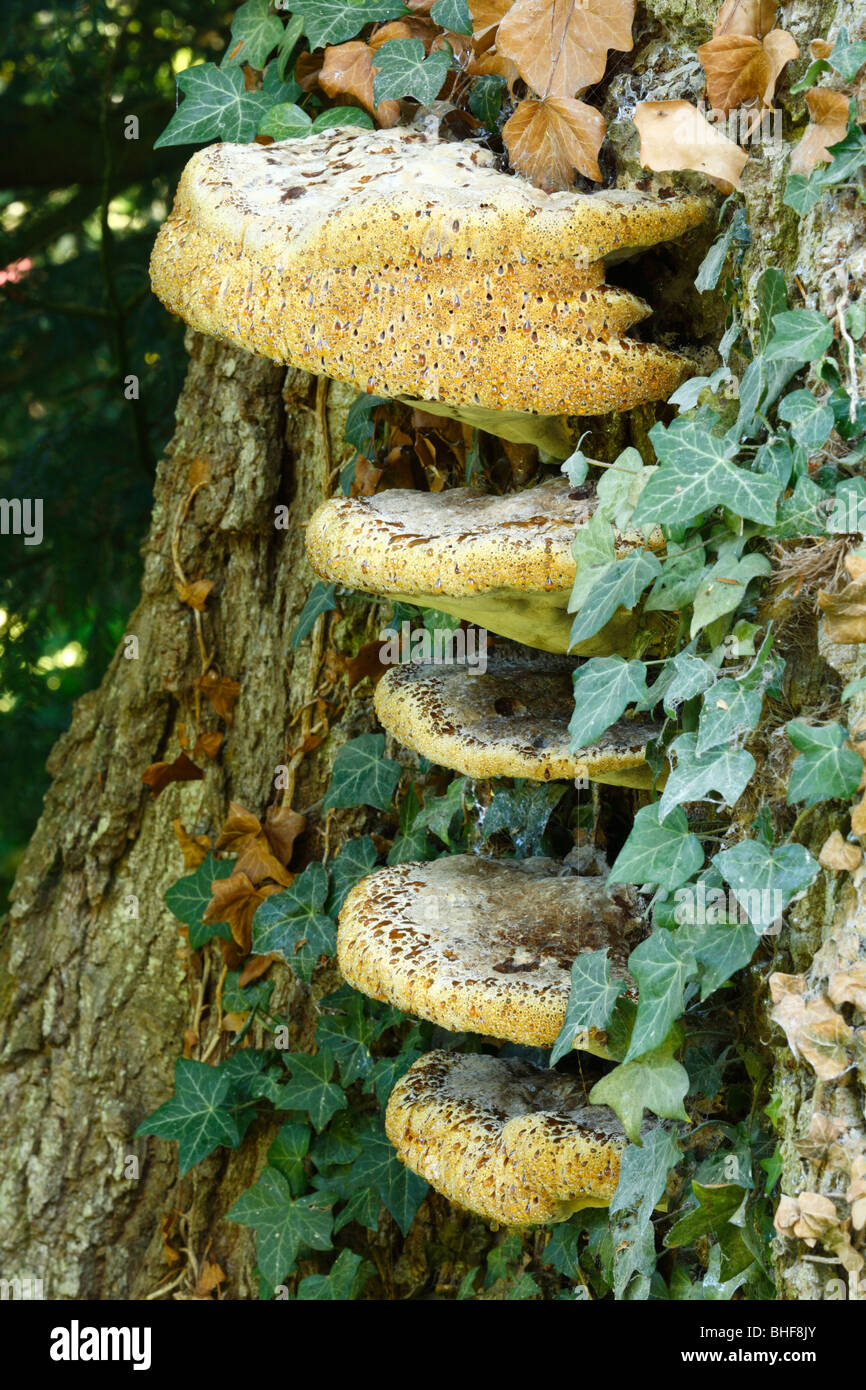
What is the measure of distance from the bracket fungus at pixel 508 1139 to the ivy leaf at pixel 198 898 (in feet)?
2.82

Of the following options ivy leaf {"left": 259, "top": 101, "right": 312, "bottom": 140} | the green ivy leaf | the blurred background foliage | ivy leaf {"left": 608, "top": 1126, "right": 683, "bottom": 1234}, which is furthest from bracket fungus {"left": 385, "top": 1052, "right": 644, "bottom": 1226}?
the blurred background foliage

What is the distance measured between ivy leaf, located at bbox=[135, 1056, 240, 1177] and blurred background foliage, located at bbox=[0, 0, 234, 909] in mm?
1586

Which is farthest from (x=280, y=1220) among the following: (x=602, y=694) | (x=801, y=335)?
(x=801, y=335)

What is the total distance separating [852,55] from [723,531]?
19.6 inches

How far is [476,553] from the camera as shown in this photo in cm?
140

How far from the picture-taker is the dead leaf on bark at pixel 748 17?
1.45 meters

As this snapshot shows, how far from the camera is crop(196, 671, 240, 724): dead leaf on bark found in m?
2.75

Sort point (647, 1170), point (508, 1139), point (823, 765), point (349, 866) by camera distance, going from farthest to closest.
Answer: point (349, 866) < point (508, 1139) < point (647, 1170) < point (823, 765)

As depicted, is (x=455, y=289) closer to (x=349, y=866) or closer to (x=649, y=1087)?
(x=649, y=1087)

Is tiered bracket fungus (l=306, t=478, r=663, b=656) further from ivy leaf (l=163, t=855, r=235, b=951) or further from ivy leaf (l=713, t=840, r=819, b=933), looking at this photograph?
ivy leaf (l=163, t=855, r=235, b=951)

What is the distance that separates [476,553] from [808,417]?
38 centimetres

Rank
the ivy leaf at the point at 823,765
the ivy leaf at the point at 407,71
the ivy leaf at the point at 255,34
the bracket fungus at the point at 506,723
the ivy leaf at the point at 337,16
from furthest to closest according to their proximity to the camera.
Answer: the ivy leaf at the point at 255,34 < the ivy leaf at the point at 337,16 < the ivy leaf at the point at 407,71 < the bracket fungus at the point at 506,723 < the ivy leaf at the point at 823,765

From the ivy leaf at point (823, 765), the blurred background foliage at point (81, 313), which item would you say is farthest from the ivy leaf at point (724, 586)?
the blurred background foliage at point (81, 313)

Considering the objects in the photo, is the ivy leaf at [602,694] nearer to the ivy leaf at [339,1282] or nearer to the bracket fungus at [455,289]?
the bracket fungus at [455,289]
